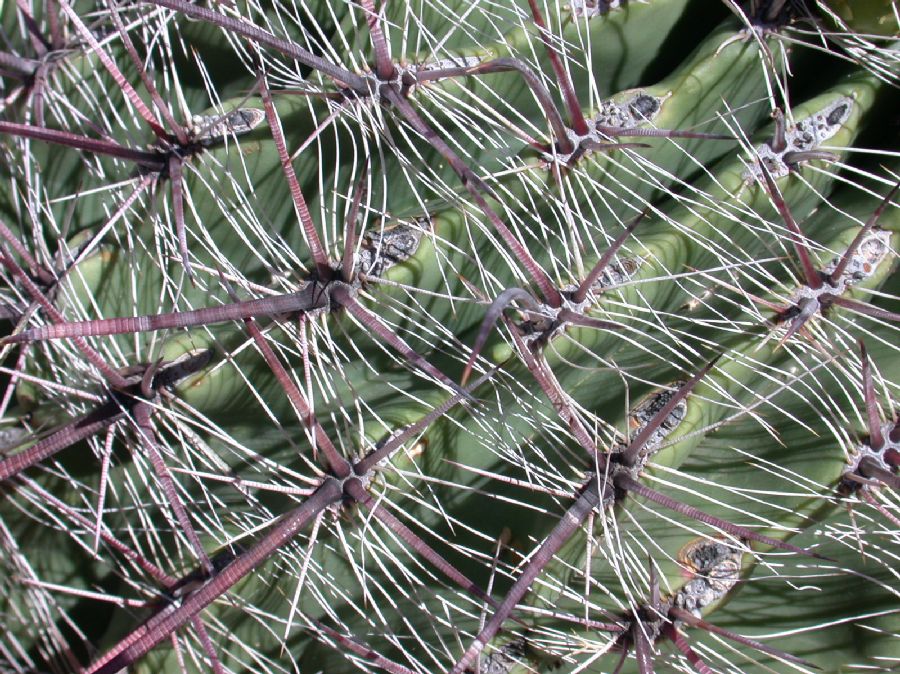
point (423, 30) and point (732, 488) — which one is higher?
point (423, 30)

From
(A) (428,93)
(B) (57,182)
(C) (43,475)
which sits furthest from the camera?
(B) (57,182)

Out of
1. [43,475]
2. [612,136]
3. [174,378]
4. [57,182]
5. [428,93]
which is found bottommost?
[43,475]

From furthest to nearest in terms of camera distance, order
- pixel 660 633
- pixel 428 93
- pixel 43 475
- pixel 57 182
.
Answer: pixel 57 182
pixel 43 475
pixel 428 93
pixel 660 633

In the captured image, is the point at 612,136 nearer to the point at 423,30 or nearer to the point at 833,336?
the point at 423,30

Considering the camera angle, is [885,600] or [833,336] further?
[833,336]

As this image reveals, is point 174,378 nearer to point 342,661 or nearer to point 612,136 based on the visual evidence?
point 342,661

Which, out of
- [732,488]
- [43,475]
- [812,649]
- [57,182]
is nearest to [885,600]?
[812,649]
